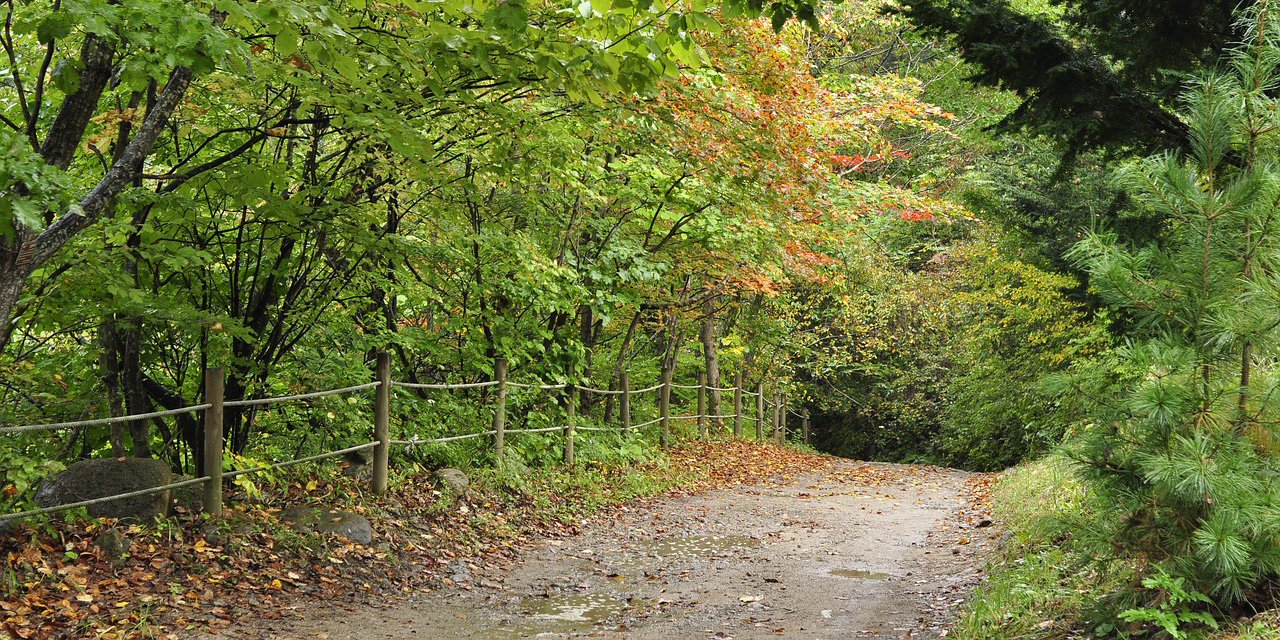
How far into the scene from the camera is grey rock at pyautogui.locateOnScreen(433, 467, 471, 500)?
8.52 metres

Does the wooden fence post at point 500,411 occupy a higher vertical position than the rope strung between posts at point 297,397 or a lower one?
lower

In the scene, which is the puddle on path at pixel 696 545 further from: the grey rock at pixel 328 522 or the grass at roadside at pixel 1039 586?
the grey rock at pixel 328 522

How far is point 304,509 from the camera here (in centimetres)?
695

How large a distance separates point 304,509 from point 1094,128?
600 cm

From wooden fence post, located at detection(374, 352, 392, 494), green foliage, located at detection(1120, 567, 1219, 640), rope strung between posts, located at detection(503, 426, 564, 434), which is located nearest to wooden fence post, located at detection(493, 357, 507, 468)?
rope strung between posts, located at detection(503, 426, 564, 434)

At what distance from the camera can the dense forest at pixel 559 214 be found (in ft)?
13.7

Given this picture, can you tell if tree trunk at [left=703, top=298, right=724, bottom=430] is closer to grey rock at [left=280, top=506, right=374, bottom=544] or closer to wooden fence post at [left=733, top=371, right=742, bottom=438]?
wooden fence post at [left=733, top=371, right=742, bottom=438]

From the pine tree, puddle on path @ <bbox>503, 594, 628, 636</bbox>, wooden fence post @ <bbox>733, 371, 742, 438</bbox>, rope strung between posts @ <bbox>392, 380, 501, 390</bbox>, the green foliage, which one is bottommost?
wooden fence post @ <bbox>733, 371, 742, 438</bbox>

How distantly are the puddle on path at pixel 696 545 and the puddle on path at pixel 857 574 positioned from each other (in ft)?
3.66

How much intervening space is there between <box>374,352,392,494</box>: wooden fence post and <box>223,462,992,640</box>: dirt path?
1258 millimetres

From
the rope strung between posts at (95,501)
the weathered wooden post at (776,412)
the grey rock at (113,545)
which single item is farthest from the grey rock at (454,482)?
the weathered wooden post at (776,412)

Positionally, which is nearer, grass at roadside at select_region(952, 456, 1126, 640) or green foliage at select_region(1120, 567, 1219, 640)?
green foliage at select_region(1120, 567, 1219, 640)

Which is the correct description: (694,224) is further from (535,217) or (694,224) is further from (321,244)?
(321,244)

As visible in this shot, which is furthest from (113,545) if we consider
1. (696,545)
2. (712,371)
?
(712,371)
